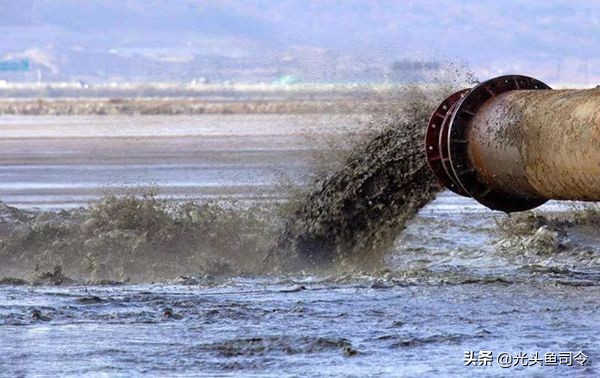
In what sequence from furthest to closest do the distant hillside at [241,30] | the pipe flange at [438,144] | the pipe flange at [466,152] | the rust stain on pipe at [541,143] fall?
the distant hillside at [241,30] < the pipe flange at [438,144] < the pipe flange at [466,152] < the rust stain on pipe at [541,143]

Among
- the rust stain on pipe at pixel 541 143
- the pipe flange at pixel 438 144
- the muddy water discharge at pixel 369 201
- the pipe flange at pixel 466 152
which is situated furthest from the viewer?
the muddy water discharge at pixel 369 201

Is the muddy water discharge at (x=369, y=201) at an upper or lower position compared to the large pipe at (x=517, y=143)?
lower

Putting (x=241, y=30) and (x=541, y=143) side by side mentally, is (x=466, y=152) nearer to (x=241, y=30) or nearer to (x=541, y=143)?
(x=541, y=143)

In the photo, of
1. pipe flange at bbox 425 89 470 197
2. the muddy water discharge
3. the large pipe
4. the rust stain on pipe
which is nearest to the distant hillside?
the muddy water discharge

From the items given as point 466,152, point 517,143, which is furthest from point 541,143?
point 466,152

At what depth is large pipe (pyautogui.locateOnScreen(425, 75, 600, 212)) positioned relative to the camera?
10.8 m

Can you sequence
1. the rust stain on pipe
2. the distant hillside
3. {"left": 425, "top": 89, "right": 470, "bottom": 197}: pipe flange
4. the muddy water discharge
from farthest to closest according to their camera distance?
the distant hillside
the muddy water discharge
{"left": 425, "top": 89, "right": 470, "bottom": 197}: pipe flange
the rust stain on pipe

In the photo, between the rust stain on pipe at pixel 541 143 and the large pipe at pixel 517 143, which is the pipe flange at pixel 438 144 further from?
the rust stain on pipe at pixel 541 143

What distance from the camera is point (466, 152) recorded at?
11961 millimetres

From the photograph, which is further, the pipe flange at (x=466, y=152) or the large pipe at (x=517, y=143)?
the pipe flange at (x=466, y=152)

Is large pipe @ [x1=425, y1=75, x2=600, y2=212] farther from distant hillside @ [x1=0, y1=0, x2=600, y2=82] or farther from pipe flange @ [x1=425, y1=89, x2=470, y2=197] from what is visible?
distant hillside @ [x1=0, y1=0, x2=600, y2=82]

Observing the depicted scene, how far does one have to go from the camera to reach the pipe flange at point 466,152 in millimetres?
11922

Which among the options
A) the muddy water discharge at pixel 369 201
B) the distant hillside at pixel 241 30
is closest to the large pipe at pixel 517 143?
the muddy water discharge at pixel 369 201

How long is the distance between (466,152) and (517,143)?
26.3 inches
